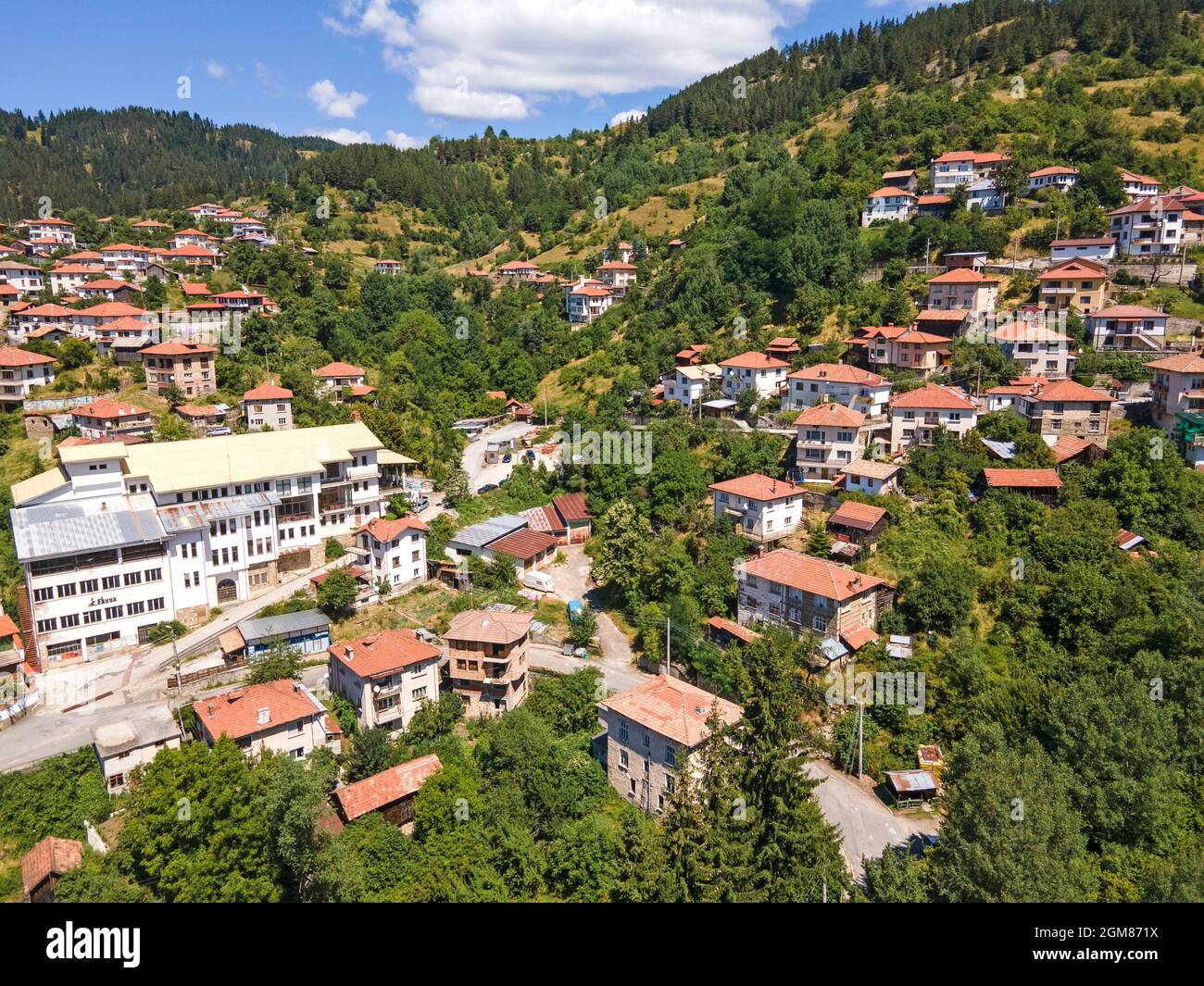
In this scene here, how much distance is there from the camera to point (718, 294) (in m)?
54.5

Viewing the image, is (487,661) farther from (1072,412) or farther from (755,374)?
(1072,412)

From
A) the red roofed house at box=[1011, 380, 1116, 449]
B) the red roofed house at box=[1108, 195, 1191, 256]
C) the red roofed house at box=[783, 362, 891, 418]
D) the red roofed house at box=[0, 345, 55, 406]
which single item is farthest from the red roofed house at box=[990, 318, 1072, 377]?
the red roofed house at box=[0, 345, 55, 406]

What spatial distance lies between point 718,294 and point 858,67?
2303 inches

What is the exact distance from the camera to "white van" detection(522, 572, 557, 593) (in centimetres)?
3459

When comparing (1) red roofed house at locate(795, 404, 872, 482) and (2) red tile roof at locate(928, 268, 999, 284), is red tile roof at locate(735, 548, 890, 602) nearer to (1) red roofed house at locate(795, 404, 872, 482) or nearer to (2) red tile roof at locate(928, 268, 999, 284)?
(1) red roofed house at locate(795, 404, 872, 482)

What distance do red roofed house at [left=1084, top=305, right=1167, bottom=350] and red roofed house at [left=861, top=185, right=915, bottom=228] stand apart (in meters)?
19.8

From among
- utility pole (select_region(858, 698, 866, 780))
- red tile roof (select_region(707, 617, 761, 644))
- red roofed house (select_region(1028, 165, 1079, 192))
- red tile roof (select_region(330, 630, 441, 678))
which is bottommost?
utility pole (select_region(858, 698, 866, 780))

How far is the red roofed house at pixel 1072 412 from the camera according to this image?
34781mm

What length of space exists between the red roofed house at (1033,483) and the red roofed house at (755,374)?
1424cm

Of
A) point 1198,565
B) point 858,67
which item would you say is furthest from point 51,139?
point 1198,565

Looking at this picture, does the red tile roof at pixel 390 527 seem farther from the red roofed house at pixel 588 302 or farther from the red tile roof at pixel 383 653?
the red roofed house at pixel 588 302

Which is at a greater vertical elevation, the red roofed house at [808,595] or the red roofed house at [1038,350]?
the red roofed house at [1038,350]

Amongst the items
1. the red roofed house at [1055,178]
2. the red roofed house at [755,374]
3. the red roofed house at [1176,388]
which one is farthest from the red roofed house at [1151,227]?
the red roofed house at [755,374]
